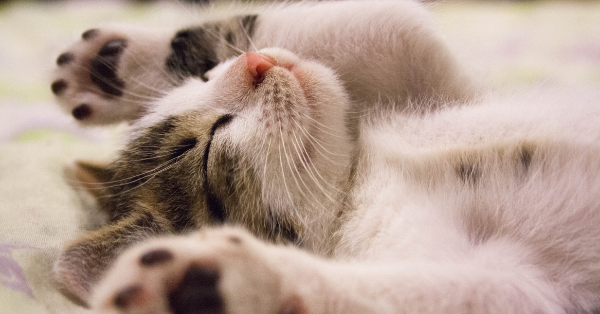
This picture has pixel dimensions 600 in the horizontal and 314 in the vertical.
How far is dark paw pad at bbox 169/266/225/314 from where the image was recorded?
0.37m

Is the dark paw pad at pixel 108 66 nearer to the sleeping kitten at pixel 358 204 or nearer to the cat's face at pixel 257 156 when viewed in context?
the sleeping kitten at pixel 358 204

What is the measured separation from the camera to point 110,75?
36.7 inches

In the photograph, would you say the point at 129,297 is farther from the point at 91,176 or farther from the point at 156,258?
the point at 91,176

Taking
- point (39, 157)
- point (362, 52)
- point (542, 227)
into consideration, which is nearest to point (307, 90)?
point (362, 52)

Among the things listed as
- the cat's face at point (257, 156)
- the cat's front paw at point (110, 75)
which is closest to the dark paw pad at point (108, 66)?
the cat's front paw at point (110, 75)

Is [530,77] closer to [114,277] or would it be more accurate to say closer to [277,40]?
[277,40]

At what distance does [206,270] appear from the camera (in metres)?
0.38

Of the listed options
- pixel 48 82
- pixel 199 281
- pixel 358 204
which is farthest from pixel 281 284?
pixel 48 82

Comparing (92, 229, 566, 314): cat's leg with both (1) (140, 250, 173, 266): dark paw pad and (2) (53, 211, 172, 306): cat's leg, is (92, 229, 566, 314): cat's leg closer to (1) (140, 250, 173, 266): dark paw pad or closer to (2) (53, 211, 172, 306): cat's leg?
(1) (140, 250, 173, 266): dark paw pad

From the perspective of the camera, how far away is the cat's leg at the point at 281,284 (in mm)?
380

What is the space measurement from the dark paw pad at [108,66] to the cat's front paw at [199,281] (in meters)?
0.62

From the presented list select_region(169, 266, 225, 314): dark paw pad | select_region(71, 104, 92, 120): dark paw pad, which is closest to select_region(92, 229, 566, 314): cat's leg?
select_region(169, 266, 225, 314): dark paw pad

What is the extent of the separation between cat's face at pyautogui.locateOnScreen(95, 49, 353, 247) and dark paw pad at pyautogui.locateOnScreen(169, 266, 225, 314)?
0.30 metres

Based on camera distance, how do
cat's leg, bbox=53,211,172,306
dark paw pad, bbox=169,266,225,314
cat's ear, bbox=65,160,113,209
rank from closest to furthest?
dark paw pad, bbox=169,266,225,314 → cat's leg, bbox=53,211,172,306 → cat's ear, bbox=65,160,113,209
